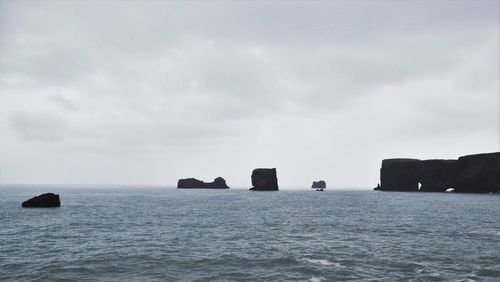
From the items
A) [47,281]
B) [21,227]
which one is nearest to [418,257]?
[47,281]

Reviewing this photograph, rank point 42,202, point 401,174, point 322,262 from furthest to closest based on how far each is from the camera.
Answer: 1. point 401,174
2. point 42,202
3. point 322,262

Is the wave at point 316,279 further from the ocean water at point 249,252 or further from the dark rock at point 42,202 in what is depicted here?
the dark rock at point 42,202

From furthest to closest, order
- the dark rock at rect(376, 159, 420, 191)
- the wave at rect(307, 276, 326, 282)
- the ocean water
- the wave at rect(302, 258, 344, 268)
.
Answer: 1. the dark rock at rect(376, 159, 420, 191)
2. the wave at rect(302, 258, 344, 268)
3. the ocean water
4. the wave at rect(307, 276, 326, 282)

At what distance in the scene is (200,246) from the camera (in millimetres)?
32031

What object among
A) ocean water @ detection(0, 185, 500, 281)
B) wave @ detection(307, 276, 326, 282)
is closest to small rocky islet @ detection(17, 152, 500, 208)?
ocean water @ detection(0, 185, 500, 281)

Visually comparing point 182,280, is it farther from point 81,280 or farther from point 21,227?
point 21,227

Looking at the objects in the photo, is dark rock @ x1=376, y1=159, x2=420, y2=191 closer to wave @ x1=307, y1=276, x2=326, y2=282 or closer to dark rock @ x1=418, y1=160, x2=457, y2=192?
dark rock @ x1=418, y1=160, x2=457, y2=192

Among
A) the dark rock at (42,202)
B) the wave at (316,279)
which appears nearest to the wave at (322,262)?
the wave at (316,279)

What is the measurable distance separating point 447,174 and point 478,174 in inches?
681

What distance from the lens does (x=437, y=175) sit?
175 m

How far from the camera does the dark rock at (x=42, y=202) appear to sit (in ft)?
248

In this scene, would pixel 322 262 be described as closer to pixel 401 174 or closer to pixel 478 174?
pixel 478 174

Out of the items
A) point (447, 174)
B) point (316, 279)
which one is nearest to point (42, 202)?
point (316, 279)

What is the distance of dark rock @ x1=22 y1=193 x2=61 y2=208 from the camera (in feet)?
248
